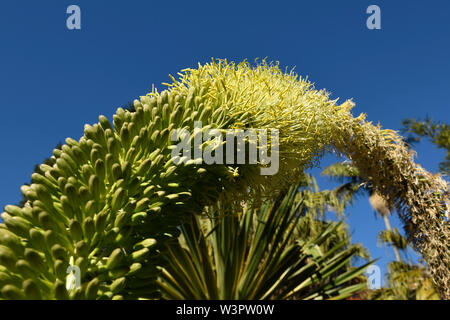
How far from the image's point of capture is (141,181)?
4.23 ft

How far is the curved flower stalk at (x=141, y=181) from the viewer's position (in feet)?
3.46

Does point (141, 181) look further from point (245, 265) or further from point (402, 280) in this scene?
point (402, 280)

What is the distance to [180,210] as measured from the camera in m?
1.34

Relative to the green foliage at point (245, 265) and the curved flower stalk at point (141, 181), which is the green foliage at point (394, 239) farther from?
the curved flower stalk at point (141, 181)

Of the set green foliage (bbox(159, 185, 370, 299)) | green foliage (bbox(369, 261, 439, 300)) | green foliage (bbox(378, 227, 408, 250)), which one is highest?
green foliage (bbox(378, 227, 408, 250))

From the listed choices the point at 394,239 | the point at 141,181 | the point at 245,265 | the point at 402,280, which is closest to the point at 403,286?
the point at 402,280

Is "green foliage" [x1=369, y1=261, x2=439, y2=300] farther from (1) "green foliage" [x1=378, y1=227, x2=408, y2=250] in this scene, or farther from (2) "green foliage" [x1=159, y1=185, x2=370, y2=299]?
(2) "green foliage" [x1=159, y1=185, x2=370, y2=299]

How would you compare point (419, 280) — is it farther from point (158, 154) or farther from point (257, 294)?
point (158, 154)

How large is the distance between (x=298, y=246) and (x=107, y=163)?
17.8ft

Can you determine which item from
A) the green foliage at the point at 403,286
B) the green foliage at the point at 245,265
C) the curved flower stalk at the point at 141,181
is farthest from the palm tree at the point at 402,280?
the curved flower stalk at the point at 141,181

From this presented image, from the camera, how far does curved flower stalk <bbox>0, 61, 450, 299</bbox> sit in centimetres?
106

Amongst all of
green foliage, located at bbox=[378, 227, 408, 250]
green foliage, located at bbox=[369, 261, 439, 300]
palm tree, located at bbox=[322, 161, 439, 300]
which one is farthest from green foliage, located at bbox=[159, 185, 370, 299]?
green foliage, located at bbox=[378, 227, 408, 250]

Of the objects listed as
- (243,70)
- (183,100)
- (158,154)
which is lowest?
(158,154)
